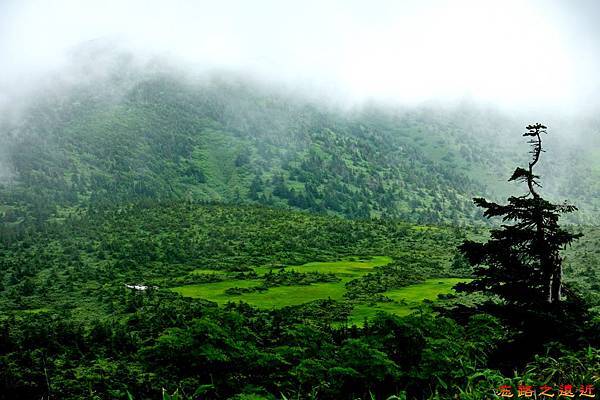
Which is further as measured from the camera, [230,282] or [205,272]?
[205,272]

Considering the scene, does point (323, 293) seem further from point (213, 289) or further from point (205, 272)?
point (205, 272)

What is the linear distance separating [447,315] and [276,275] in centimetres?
5874

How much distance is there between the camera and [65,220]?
110 metres

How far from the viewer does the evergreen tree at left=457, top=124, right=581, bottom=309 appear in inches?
799

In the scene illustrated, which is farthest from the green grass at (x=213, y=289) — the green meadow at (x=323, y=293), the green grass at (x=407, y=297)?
the green grass at (x=407, y=297)

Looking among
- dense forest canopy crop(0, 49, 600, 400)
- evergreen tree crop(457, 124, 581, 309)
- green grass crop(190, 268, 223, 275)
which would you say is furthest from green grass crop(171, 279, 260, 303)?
evergreen tree crop(457, 124, 581, 309)

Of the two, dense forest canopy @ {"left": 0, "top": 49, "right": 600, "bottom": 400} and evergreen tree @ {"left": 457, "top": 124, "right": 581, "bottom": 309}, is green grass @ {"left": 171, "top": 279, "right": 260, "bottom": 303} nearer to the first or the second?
dense forest canopy @ {"left": 0, "top": 49, "right": 600, "bottom": 400}

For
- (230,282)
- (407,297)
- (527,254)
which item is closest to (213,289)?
(230,282)

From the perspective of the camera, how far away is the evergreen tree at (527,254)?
799 inches

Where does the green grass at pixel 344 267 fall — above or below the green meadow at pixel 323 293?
below

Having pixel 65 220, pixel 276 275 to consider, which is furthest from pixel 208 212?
pixel 276 275

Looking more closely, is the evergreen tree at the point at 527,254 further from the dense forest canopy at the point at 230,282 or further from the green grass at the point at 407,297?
the green grass at the point at 407,297

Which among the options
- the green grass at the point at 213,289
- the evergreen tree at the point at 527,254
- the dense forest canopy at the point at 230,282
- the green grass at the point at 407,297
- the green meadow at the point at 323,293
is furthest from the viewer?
the green grass at the point at 213,289

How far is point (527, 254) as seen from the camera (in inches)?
829
